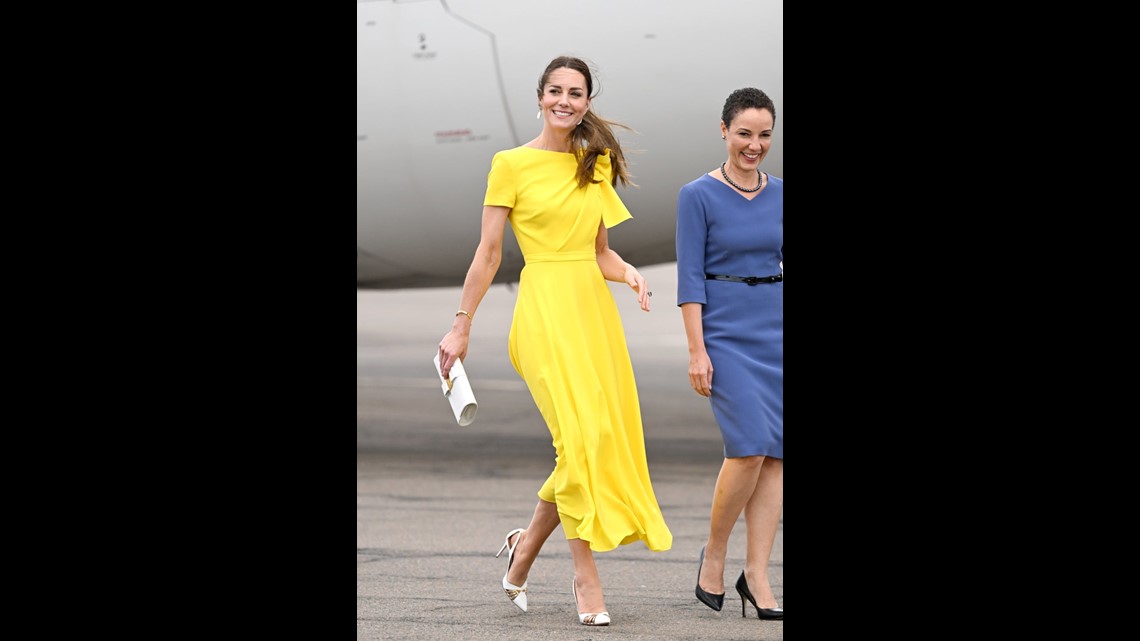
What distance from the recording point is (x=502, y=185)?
436 centimetres

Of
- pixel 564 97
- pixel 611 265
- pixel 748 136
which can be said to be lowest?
pixel 611 265

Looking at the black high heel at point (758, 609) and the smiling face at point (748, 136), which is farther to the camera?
the black high heel at point (758, 609)

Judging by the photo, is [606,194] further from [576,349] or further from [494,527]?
[494,527]

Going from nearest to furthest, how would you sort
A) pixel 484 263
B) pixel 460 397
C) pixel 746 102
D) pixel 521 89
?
pixel 460 397 → pixel 746 102 → pixel 484 263 → pixel 521 89

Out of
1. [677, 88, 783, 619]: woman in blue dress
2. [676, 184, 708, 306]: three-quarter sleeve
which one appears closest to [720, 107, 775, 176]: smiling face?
[677, 88, 783, 619]: woman in blue dress

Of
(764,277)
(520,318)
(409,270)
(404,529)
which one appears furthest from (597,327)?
(409,270)

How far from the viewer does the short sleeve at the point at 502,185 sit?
435 centimetres

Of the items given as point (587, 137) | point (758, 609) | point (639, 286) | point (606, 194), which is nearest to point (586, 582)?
point (758, 609)

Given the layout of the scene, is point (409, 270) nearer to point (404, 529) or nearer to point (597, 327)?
point (404, 529)

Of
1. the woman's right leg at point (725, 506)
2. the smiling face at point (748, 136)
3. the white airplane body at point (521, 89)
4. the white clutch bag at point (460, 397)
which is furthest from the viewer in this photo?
the white airplane body at point (521, 89)

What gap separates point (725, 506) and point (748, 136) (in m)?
1.03

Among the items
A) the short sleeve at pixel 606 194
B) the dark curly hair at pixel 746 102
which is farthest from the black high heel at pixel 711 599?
the dark curly hair at pixel 746 102

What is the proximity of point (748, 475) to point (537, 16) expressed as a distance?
3163 mm

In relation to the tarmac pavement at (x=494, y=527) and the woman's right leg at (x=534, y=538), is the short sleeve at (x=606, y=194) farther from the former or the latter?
the tarmac pavement at (x=494, y=527)
